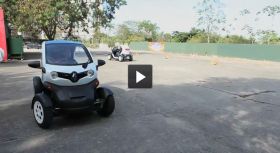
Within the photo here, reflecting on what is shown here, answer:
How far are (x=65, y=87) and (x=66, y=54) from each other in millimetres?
1005

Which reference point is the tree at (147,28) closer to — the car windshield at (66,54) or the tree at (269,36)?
the tree at (269,36)

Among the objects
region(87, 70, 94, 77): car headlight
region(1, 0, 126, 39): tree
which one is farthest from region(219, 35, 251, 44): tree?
region(87, 70, 94, 77): car headlight

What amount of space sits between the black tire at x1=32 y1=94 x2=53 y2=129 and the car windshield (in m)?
0.87

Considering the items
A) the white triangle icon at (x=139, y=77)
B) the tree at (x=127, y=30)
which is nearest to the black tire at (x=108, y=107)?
the white triangle icon at (x=139, y=77)

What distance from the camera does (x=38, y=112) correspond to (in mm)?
6254

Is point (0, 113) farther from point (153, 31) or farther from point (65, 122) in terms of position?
point (153, 31)

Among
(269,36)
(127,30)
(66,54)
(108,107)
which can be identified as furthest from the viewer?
(127,30)

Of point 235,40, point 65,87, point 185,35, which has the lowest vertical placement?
point 65,87

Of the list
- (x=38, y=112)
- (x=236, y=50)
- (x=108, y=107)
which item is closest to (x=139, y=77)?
(x=108, y=107)

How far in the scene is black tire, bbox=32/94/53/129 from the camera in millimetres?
5922

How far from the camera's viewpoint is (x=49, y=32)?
43500 millimetres

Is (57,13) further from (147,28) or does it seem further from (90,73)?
(147,28)

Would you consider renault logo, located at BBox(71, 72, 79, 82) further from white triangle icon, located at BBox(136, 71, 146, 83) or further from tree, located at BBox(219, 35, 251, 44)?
tree, located at BBox(219, 35, 251, 44)

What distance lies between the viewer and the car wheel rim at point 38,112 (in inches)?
240
